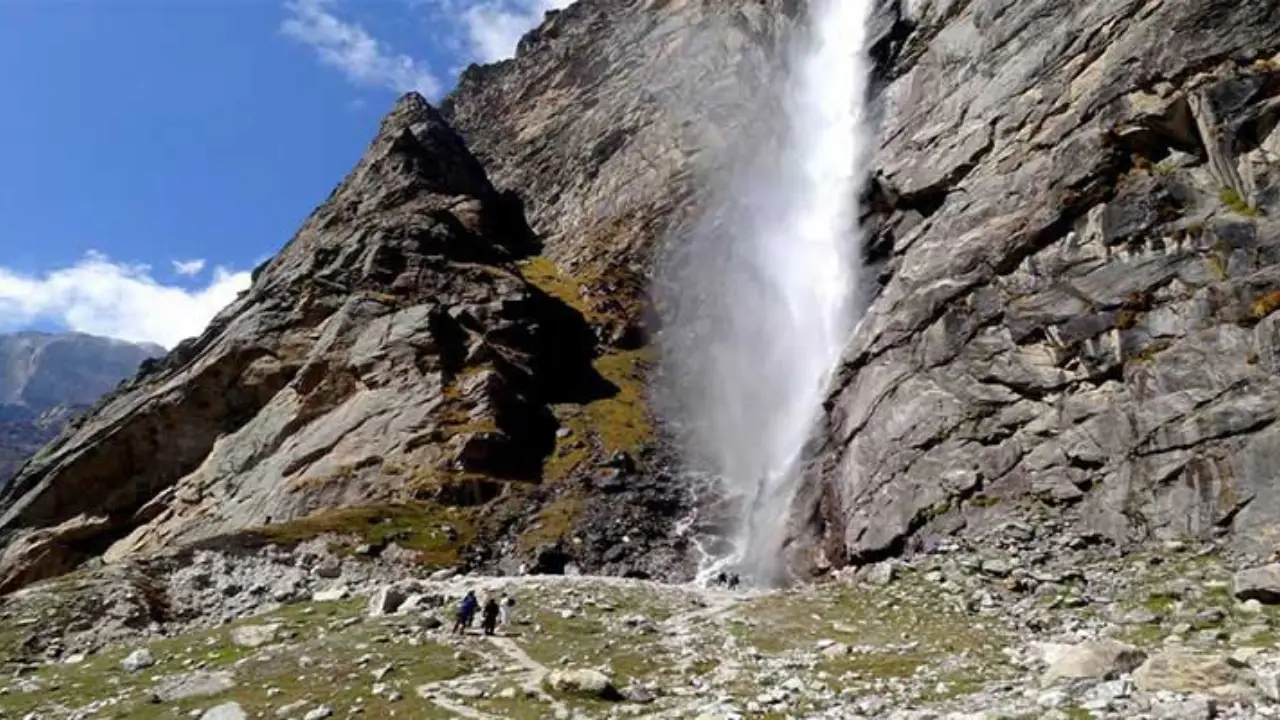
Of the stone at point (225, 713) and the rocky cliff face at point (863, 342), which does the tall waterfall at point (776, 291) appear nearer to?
the rocky cliff face at point (863, 342)

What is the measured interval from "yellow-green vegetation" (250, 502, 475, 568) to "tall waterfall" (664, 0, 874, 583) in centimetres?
1806

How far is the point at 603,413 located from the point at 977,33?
46140 mm

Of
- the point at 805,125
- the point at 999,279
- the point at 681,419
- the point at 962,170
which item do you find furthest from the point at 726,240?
the point at 999,279

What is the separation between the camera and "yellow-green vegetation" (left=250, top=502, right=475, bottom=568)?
2515 inches

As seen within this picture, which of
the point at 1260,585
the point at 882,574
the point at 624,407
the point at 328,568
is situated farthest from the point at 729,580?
the point at 624,407

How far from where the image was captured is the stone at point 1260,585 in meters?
25.4

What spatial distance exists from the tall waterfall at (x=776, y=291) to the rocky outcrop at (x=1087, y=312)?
10997 millimetres

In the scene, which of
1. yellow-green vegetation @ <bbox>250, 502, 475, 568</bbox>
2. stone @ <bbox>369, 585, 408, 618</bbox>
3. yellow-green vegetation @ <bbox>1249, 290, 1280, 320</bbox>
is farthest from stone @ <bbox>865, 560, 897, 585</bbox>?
yellow-green vegetation @ <bbox>250, 502, 475, 568</bbox>

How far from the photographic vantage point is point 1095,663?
1928 cm

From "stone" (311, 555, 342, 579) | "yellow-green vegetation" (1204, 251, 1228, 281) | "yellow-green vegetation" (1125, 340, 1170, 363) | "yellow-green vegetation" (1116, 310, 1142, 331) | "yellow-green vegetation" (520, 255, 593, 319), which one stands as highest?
"yellow-green vegetation" (520, 255, 593, 319)

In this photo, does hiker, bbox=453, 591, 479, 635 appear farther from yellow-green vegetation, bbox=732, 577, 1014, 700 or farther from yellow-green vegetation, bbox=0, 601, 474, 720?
yellow-green vegetation, bbox=732, 577, 1014, 700

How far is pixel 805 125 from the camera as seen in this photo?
109 metres

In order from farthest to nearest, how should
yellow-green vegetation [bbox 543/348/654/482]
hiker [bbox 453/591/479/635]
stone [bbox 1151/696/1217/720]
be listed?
yellow-green vegetation [bbox 543/348/654/482] < hiker [bbox 453/591/479/635] < stone [bbox 1151/696/1217/720]

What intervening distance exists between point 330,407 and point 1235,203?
72.3 meters
